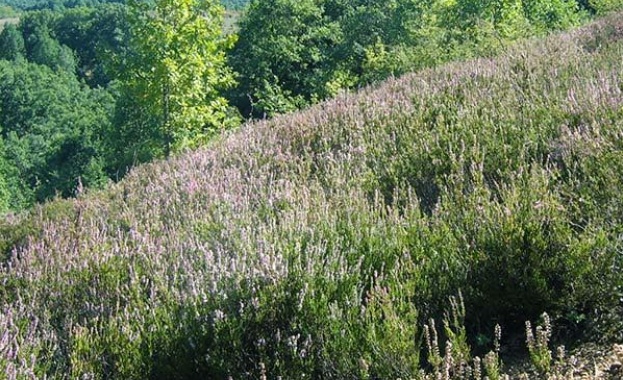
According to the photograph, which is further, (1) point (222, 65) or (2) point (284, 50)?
(2) point (284, 50)

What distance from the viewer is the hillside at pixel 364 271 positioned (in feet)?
9.37

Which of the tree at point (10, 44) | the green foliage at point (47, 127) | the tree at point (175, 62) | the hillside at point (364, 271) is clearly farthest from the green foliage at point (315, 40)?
the tree at point (10, 44)

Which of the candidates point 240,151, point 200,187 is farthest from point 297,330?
point 240,151

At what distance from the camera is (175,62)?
17.0 m

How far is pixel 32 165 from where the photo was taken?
6134 centimetres

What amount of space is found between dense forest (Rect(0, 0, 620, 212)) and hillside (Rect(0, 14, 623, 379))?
3.83 m

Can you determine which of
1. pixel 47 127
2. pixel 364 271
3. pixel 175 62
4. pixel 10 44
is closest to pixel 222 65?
pixel 175 62

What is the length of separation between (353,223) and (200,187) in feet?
6.39

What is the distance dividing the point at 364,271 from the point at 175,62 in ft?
48.4

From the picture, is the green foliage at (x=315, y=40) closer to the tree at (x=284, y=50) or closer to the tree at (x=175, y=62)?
the tree at (x=284, y=50)

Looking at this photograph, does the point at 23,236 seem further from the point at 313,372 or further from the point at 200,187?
the point at 313,372

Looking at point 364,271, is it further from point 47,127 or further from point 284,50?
point 47,127

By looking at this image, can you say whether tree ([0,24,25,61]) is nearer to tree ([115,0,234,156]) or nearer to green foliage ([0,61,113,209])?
green foliage ([0,61,113,209])

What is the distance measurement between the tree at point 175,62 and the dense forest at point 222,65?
0.11 feet
